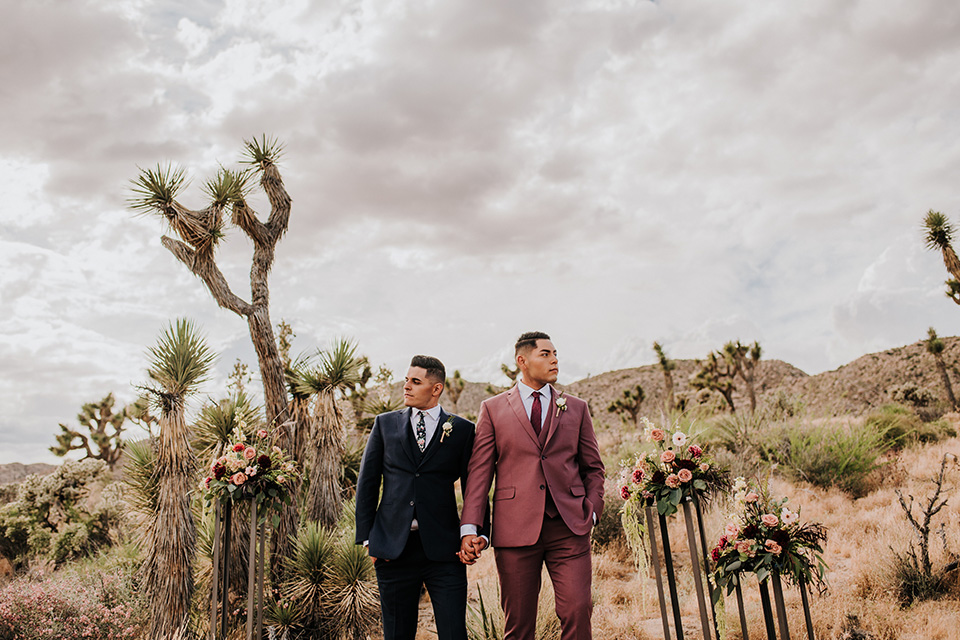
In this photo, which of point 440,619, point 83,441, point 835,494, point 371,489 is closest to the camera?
point 440,619

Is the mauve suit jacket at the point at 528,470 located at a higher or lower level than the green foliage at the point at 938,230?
lower

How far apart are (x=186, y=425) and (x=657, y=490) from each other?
191 inches

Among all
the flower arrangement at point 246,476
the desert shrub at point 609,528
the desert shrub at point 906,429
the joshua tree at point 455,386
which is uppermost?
the joshua tree at point 455,386

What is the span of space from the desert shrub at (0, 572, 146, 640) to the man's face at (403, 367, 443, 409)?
4723 millimetres

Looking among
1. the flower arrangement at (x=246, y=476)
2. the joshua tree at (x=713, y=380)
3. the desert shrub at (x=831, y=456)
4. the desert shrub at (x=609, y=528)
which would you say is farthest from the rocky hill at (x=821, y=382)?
the flower arrangement at (x=246, y=476)

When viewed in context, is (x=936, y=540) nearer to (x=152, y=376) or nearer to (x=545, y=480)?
(x=545, y=480)

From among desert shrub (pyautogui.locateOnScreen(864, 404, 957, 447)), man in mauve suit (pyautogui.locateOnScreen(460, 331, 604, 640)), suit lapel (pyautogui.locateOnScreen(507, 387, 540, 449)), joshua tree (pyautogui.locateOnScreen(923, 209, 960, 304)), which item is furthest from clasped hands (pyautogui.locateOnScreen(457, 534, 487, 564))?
joshua tree (pyautogui.locateOnScreen(923, 209, 960, 304))

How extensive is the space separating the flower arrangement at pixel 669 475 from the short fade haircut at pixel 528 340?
101cm

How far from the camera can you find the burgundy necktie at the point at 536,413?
3947 mm

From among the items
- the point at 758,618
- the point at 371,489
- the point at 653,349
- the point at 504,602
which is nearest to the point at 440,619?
the point at 504,602

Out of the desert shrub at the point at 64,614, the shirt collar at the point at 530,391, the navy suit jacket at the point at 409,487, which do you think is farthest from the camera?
the desert shrub at the point at 64,614

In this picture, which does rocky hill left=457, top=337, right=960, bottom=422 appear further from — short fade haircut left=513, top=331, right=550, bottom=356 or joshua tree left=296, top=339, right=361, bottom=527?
short fade haircut left=513, top=331, right=550, bottom=356

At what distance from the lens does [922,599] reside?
5.69 metres

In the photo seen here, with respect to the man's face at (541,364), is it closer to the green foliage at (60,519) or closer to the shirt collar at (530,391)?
the shirt collar at (530,391)
